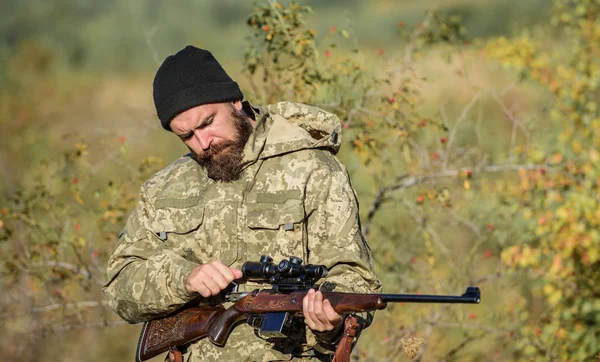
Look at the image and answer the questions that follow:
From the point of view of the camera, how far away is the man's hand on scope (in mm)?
3598

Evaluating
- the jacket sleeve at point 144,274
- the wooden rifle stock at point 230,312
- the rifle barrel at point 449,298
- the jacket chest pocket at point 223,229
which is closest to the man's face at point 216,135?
the jacket chest pocket at point 223,229

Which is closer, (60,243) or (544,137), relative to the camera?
(60,243)

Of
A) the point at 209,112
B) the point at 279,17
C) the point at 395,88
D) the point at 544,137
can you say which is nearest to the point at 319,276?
the point at 209,112

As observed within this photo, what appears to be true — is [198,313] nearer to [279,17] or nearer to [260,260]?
[260,260]

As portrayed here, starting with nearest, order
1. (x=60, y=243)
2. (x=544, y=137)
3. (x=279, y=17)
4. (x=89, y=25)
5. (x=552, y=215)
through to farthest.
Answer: (x=279, y=17), (x=60, y=243), (x=552, y=215), (x=544, y=137), (x=89, y=25)

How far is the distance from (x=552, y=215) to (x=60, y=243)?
14.4ft

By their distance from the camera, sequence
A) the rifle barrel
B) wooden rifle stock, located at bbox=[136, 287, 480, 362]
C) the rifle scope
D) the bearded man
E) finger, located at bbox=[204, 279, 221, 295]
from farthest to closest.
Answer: the bearded man, finger, located at bbox=[204, 279, 221, 295], the rifle scope, wooden rifle stock, located at bbox=[136, 287, 480, 362], the rifle barrel

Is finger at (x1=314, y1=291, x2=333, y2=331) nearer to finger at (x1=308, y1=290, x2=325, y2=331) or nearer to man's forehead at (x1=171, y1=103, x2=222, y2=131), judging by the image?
finger at (x1=308, y1=290, x2=325, y2=331)

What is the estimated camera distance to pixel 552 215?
8.13 m

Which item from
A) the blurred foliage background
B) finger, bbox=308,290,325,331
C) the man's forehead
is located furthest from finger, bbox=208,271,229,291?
the blurred foliage background

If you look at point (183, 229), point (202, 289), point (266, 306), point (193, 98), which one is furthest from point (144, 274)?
point (193, 98)

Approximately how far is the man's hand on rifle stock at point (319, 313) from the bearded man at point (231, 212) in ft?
0.15

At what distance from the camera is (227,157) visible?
13.0 ft

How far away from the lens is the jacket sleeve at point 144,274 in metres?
3.80
